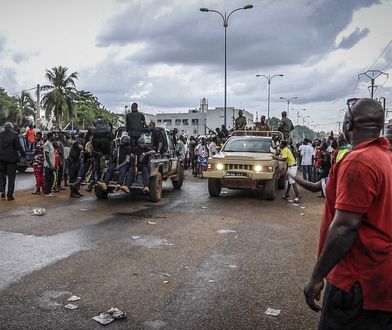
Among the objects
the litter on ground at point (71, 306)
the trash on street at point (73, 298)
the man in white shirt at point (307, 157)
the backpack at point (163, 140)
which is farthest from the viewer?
the man in white shirt at point (307, 157)

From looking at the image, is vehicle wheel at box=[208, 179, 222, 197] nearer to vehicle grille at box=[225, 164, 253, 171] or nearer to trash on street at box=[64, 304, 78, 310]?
vehicle grille at box=[225, 164, 253, 171]

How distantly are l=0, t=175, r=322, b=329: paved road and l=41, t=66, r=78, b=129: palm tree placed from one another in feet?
134

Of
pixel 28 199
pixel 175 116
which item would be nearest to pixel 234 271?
pixel 28 199

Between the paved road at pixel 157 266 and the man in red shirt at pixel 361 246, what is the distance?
6.16 ft

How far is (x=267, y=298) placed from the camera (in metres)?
4.58

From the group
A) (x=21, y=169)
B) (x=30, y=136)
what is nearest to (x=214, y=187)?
(x=30, y=136)

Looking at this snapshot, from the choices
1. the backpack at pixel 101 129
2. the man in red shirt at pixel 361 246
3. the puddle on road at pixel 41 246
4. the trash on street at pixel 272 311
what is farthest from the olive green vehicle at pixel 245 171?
the man in red shirt at pixel 361 246

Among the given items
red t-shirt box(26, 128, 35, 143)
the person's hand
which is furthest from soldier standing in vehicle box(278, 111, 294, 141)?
the person's hand

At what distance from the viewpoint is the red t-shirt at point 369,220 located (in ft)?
6.84

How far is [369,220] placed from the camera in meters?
2.15

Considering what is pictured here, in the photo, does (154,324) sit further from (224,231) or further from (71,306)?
(224,231)

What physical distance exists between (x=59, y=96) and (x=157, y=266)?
46577 millimetres

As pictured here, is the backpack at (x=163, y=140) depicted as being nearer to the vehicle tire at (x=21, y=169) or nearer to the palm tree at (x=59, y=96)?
the vehicle tire at (x=21, y=169)

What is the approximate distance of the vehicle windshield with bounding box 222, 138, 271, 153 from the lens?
12.8 metres
